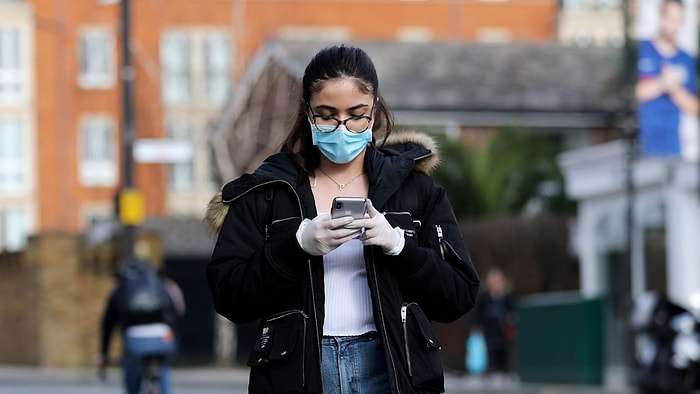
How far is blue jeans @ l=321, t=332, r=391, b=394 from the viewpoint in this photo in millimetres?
5188

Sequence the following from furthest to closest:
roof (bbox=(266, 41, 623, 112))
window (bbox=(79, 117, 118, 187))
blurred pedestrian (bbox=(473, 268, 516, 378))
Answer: window (bbox=(79, 117, 118, 187))
roof (bbox=(266, 41, 623, 112))
blurred pedestrian (bbox=(473, 268, 516, 378))

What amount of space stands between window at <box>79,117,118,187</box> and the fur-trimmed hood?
62.2 m

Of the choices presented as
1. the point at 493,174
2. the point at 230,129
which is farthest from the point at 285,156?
the point at 230,129

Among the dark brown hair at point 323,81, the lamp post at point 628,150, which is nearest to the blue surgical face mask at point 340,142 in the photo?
the dark brown hair at point 323,81

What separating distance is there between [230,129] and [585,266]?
18.1 m

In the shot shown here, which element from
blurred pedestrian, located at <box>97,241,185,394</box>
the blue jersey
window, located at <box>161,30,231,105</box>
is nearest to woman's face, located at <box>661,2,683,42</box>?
the blue jersey

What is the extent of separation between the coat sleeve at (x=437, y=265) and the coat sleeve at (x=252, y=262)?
0.93 feet

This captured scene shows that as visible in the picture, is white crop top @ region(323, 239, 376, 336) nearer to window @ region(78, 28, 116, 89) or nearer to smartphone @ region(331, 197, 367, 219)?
smartphone @ region(331, 197, 367, 219)

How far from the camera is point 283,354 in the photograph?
5.14 metres

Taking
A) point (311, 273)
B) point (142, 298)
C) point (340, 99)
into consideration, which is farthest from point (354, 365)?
point (142, 298)

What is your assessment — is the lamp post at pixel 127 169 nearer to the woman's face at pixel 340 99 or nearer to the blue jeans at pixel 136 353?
the blue jeans at pixel 136 353

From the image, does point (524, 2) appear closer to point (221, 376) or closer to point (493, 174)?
point (493, 174)

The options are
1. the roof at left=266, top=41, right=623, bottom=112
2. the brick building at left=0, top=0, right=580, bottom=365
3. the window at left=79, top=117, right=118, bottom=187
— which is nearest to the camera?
the roof at left=266, top=41, right=623, bottom=112

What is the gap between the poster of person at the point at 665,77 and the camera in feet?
71.9
